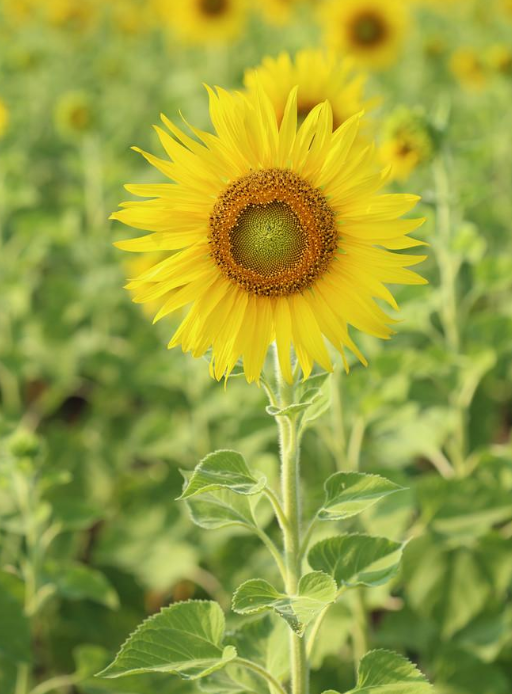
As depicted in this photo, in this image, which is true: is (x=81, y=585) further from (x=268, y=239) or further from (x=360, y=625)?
(x=268, y=239)

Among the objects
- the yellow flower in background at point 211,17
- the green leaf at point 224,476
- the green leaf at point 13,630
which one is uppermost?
the yellow flower in background at point 211,17

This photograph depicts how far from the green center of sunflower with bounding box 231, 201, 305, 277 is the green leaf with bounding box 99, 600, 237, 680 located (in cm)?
60

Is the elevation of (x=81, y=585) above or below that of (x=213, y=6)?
below

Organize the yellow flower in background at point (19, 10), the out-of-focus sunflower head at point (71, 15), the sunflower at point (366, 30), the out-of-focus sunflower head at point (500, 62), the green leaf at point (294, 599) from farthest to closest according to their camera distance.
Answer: the yellow flower in background at point (19, 10) < the out-of-focus sunflower head at point (71, 15) < the sunflower at point (366, 30) < the out-of-focus sunflower head at point (500, 62) < the green leaf at point (294, 599)

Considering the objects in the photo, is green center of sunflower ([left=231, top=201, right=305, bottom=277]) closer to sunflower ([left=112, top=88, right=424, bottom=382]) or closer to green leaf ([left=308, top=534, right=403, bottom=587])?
sunflower ([left=112, top=88, right=424, bottom=382])

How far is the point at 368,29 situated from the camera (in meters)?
4.95

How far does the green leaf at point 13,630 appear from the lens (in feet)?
6.53

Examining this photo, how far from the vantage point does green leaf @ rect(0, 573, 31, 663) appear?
6.53 ft

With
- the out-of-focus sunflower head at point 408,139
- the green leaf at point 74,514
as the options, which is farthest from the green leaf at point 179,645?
the out-of-focus sunflower head at point 408,139

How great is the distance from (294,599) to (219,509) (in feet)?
0.81

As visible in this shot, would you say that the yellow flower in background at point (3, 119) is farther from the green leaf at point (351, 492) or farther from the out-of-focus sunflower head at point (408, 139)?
the green leaf at point (351, 492)

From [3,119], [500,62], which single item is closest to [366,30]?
[500,62]

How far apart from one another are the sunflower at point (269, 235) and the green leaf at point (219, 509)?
11.0 inches

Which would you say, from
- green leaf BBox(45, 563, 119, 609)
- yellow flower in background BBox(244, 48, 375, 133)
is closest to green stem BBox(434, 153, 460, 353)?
Answer: yellow flower in background BBox(244, 48, 375, 133)
